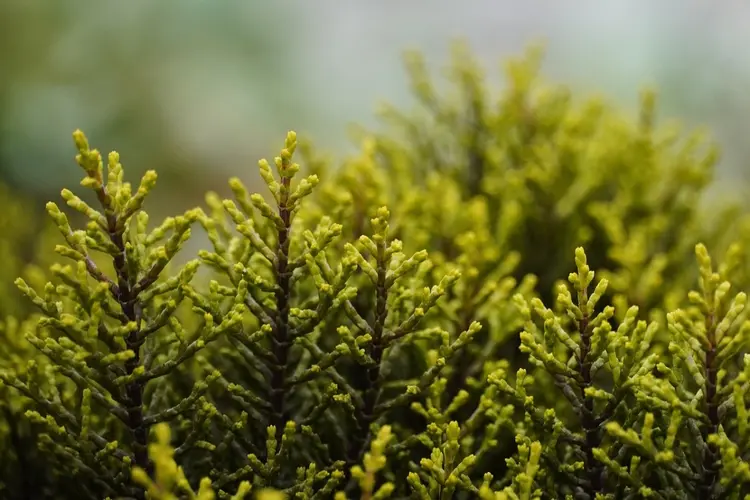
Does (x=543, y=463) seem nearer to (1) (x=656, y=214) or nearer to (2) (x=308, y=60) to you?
(1) (x=656, y=214)

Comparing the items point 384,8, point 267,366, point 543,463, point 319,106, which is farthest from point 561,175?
point 384,8

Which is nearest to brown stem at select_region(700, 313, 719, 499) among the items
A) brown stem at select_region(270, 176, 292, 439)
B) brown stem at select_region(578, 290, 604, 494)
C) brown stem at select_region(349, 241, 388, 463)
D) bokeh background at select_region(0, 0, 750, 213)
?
brown stem at select_region(578, 290, 604, 494)

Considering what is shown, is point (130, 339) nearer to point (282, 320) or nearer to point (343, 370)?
point (282, 320)

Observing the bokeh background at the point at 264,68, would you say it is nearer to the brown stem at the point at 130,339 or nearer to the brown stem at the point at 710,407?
the brown stem at the point at 130,339

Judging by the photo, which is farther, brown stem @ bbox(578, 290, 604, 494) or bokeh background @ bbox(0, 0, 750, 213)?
bokeh background @ bbox(0, 0, 750, 213)

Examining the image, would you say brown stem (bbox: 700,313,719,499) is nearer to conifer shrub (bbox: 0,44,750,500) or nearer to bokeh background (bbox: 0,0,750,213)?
conifer shrub (bbox: 0,44,750,500)

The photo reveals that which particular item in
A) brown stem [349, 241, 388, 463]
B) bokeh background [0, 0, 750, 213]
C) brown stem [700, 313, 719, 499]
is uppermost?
bokeh background [0, 0, 750, 213]

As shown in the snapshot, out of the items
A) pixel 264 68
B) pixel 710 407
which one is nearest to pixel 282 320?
pixel 710 407
